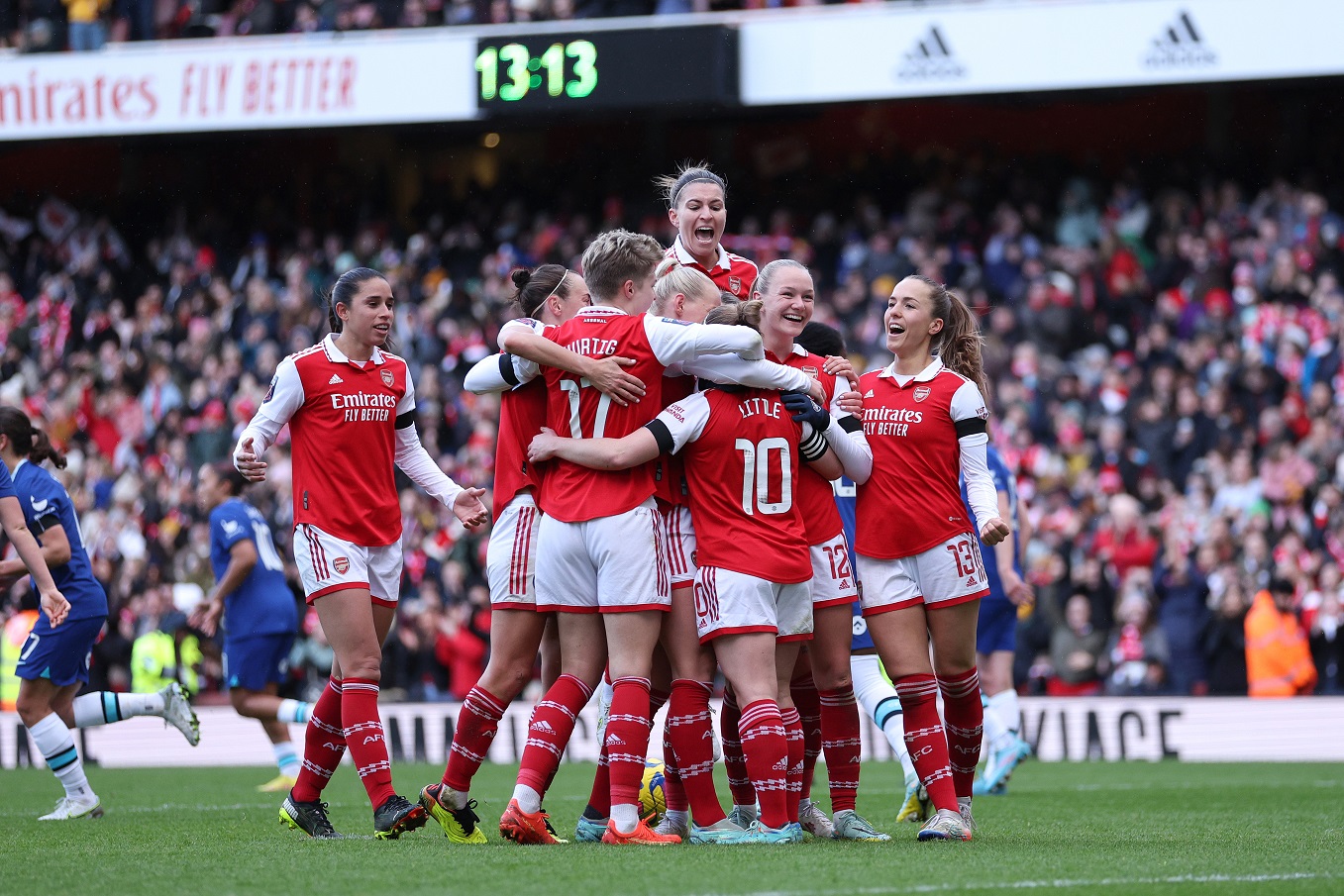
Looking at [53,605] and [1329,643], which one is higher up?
[53,605]

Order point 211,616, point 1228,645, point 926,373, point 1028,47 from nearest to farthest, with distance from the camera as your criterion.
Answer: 1. point 926,373
2. point 211,616
3. point 1228,645
4. point 1028,47

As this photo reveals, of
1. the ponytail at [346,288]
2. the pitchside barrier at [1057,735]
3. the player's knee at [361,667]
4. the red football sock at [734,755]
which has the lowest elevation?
the pitchside barrier at [1057,735]

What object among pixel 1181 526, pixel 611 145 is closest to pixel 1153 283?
pixel 1181 526

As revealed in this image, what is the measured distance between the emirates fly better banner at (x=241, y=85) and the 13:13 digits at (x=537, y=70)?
604 millimetres

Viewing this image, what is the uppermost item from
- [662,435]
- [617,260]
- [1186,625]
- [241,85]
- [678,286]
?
[241,85]

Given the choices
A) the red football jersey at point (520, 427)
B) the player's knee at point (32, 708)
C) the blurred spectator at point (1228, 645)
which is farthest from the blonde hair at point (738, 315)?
the blurred spectator at point (1228, 645)

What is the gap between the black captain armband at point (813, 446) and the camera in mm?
6449

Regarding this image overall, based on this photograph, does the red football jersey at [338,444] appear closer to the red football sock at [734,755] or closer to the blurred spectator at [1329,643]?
the red football sock at [734,755]

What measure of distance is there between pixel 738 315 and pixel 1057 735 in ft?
25.5

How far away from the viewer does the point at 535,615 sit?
21.8ft

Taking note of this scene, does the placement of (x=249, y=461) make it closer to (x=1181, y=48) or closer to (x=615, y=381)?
(x=615, y=381)

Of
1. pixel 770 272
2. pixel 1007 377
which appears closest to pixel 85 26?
pixel 1007 377

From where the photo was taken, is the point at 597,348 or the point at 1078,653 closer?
the point at 597,348

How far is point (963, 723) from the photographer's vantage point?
6.88m
